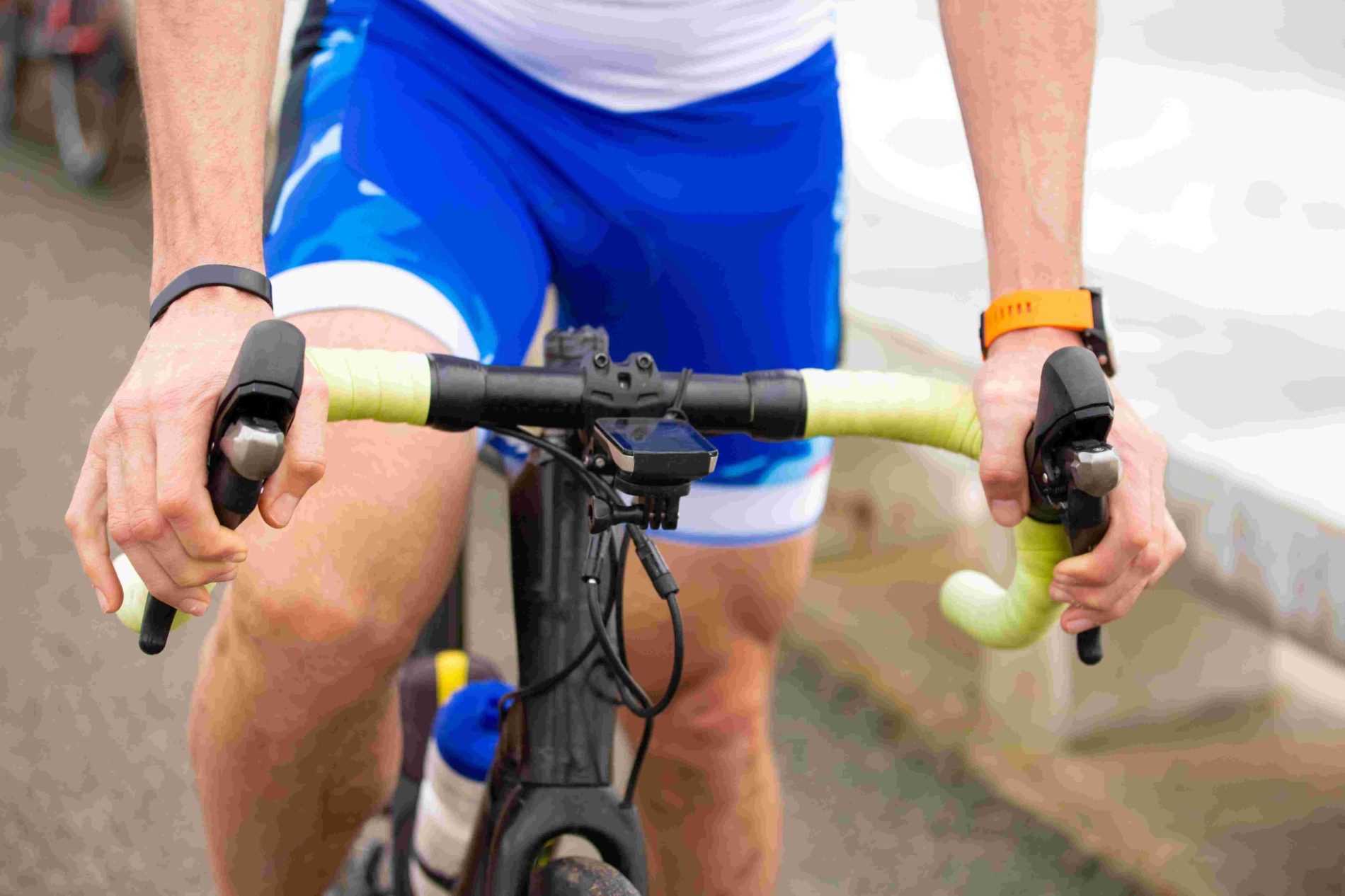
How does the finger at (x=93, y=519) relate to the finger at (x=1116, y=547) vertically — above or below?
above

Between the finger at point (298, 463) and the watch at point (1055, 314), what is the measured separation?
63 centimetres

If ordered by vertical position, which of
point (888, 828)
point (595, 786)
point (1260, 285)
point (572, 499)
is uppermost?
point (572, 499)

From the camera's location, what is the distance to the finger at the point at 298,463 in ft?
3.46

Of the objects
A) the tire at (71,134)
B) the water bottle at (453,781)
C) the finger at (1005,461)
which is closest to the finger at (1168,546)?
the finger at (1005,461)

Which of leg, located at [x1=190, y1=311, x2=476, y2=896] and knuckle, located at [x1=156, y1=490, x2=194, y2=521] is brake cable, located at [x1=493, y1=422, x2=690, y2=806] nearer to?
leg, located at [x1=190, y1=311, x2=476, y2=896]

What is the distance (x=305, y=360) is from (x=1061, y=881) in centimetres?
234

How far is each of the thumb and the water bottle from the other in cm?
83

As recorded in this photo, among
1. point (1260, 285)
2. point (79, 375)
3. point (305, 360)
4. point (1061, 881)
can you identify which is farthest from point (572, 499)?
point (79, 375)

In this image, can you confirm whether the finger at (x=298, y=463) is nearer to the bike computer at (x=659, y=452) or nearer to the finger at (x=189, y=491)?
the finger at (x=189, y=491)

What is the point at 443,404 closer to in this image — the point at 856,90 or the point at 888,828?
the point at 888,828

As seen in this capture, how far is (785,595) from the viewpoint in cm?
204

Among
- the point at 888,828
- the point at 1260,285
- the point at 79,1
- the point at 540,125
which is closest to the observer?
the point at 540,125

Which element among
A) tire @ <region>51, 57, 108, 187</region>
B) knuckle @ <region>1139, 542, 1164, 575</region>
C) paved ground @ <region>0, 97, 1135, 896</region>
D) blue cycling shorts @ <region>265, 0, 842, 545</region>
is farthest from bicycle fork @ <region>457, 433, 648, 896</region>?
tire @ <region>51, 57, 108, 187</region>

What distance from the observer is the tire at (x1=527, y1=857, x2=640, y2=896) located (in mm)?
1224
